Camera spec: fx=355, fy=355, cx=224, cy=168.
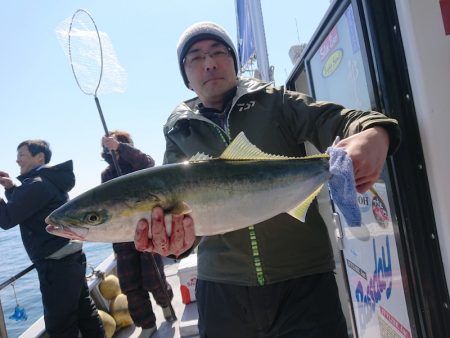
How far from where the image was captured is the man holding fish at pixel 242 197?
161 cm

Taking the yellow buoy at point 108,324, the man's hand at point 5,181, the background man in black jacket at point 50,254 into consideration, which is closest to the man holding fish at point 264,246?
the background man in black jacket at point 50,254

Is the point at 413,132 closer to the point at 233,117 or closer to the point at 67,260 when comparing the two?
the point at 233,117

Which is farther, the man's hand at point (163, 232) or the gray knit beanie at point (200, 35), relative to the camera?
the gray knit beanie at point (200, 35)

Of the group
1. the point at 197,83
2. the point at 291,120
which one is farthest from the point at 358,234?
the point at 197,83

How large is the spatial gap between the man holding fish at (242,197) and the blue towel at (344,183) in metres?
0.04

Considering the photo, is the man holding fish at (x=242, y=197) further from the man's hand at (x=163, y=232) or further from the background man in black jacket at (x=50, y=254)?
the background man in black jacket at (x=50, y=254)

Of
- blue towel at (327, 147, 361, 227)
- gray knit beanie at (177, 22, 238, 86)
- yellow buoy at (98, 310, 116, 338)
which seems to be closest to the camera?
blue towel at (327, 147, 361, 227)

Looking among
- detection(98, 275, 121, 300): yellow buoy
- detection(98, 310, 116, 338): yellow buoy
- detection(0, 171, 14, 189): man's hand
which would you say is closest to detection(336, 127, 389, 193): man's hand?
detection(0, 171, 14, 189): man's hand

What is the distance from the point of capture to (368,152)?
1408 mm

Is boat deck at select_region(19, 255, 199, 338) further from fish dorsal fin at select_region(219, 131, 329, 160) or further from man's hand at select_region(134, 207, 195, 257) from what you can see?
fish dorsal fin at select_region(219, 131, 329, 160)

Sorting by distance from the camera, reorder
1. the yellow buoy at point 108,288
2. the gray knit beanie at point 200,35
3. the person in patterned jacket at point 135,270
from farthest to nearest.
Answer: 1. the yellow buoy at point 108,288
2. the person in patterned jacket at point 135,270
3. the gray knit beanie at point 200,35

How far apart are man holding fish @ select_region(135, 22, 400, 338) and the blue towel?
292 millimetres

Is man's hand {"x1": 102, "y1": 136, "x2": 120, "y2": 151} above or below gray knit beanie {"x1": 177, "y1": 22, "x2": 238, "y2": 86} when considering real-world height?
below

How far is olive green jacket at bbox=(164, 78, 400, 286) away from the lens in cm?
191
